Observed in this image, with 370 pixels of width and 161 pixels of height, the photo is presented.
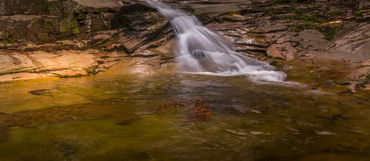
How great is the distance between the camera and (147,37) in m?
9.27

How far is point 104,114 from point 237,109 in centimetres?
197

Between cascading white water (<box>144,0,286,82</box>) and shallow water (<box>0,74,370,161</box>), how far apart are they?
3.01 meters

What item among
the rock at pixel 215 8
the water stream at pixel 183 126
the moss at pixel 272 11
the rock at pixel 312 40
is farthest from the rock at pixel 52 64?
the moss at pixel 272 11

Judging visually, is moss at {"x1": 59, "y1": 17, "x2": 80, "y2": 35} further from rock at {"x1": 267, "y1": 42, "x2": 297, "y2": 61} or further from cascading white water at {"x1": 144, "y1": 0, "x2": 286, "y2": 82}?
rock at {"x1": 267, "y1": 42, "x2": 297, "y2": 61}

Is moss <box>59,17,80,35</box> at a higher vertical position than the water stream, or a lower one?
higher

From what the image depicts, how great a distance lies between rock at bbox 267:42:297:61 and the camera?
8.29 m

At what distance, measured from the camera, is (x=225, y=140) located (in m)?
2.50

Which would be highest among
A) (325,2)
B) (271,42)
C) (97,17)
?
(325,2)

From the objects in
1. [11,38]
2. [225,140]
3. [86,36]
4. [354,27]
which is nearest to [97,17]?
[86,36]

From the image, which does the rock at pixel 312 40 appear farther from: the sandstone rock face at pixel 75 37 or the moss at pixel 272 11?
the sandstone rock face at pixel 75 37

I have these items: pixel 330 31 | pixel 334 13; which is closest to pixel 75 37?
pixel 330 31

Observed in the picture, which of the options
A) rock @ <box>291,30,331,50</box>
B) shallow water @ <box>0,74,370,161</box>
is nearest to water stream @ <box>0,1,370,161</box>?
shallow water @ <box>0,74,370,161</box>

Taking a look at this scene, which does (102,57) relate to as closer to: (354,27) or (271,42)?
(271,42)

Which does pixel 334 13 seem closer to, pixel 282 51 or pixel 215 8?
pixel 282 51
